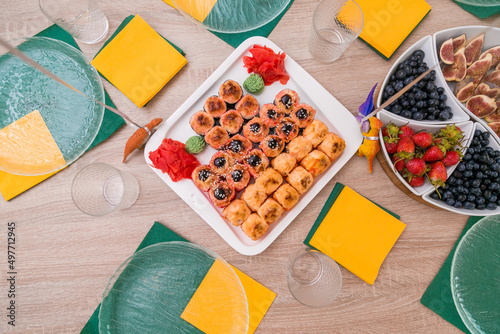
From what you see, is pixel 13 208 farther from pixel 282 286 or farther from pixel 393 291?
pixel 393 291

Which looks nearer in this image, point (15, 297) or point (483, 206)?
point (483, 206)

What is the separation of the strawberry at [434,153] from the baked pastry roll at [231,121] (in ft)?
2.43

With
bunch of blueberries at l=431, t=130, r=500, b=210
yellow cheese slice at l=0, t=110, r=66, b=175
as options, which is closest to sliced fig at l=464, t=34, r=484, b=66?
bunch of blueberries at l=431, t=130, r=500, b=210

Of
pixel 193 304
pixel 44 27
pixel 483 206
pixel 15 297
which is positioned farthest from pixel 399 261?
pixel 44 27

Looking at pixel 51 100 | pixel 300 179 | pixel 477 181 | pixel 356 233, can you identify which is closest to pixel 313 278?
pixel 356 233

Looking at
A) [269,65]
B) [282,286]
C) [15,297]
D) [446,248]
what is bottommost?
[15,297]

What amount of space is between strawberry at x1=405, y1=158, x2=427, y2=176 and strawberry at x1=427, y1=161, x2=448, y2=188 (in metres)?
0.03

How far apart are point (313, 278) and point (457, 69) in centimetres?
104

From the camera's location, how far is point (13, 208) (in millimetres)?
1288

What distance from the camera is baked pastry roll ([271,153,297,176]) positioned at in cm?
128

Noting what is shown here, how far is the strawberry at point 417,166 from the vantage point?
1135 millimetres

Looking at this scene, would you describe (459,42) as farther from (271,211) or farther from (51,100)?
(51,100)

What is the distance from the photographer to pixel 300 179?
4.05ft

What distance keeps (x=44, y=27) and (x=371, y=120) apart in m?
1.44
